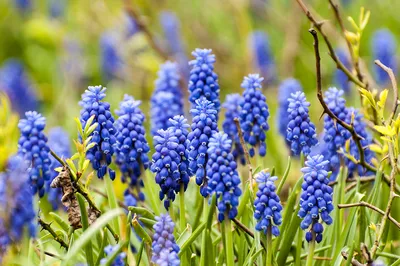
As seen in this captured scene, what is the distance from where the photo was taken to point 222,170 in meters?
A: 2.80

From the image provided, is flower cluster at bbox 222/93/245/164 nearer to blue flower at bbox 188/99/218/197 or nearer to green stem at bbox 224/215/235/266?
blue flower at bbox 188/99/218/197

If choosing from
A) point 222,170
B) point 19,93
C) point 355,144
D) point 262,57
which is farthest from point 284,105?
point 19,93

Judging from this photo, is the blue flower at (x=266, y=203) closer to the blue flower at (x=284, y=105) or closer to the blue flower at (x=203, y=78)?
the blue flower at (x=203, y=78)

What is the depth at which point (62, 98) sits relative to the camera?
351 inches

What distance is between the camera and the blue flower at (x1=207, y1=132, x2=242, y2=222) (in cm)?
281

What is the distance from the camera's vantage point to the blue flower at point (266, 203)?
288 centimetres

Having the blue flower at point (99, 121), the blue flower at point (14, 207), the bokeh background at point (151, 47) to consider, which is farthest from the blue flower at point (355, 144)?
the bokeh background at point (151, 47)

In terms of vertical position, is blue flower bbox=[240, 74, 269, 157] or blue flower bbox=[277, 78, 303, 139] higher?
blue flower bbox=[277, 78, 303, 139]

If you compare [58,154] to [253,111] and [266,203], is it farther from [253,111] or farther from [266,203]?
[266,203]

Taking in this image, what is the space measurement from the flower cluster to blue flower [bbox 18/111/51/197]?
3.76 ft

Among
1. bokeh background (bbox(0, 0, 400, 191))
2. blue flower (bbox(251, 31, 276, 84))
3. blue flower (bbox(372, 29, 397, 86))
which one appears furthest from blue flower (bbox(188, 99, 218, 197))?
blue flower (bbox(251, 31, 276, 84))

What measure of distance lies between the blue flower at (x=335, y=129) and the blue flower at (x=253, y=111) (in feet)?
1.20

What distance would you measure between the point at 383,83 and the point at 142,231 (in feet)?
17.3

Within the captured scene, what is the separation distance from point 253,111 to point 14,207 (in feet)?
4.99
